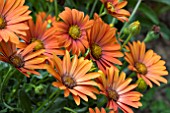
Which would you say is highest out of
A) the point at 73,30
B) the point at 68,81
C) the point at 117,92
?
the point at 73,30

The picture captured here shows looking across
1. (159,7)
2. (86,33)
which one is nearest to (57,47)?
(86,33)

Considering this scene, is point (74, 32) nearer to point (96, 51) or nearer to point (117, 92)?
point (96, 51)

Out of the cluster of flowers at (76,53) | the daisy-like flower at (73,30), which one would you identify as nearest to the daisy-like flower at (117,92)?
the cluster of flowers at (76,53)

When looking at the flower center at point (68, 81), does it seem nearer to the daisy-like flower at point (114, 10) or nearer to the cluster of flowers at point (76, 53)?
the cluster of flowers at point (76, 53)

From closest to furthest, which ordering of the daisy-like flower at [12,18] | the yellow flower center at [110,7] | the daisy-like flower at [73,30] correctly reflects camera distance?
the daisy-like flower at [12,18]
the daisy-like flower at [73,30]
the yellow flower center at [110,7]

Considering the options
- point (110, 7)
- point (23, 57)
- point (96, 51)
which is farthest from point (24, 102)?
point (110, 7)

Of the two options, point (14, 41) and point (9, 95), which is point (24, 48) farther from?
point (9, 95)
